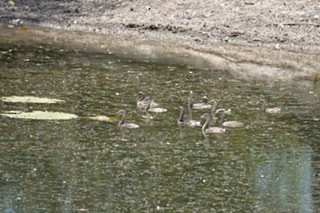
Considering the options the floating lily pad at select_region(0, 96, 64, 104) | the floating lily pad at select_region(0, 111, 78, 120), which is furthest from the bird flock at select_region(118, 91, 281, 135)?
the floating lily pad at select_region(0, 96, 64, 104)

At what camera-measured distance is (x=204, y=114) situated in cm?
1350

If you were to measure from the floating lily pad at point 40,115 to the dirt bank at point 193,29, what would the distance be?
4.34 metres

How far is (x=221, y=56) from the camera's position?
59.1 ft

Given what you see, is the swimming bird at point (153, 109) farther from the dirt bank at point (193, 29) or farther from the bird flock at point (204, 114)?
the dirt bank at point (193, 29)

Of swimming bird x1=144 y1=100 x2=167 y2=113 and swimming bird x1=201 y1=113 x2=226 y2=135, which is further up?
swimming bird x1=201 y1=113 x2=226 y2=135

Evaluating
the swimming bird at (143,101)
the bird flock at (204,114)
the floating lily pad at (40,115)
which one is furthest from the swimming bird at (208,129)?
the floating lily pad at (40,115)

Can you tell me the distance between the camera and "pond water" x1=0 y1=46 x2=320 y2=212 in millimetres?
10055

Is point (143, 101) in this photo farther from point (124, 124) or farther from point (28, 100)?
point (28, 100)

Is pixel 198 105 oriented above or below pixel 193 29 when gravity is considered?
above

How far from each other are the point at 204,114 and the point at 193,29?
6202 mm

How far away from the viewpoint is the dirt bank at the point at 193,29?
17859 millimetres

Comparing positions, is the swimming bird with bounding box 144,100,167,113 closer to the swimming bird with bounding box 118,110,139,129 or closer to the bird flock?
the bird flock

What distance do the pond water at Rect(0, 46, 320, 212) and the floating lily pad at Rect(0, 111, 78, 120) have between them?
13 centimetres

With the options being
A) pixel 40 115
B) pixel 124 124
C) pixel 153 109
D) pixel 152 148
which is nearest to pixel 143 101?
pixel 153 109
